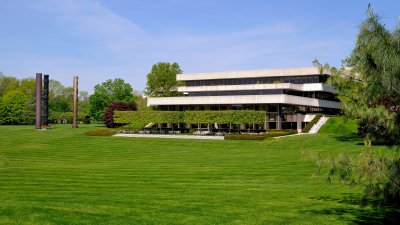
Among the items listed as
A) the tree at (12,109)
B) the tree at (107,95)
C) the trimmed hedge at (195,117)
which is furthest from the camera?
the tree at (12,109)

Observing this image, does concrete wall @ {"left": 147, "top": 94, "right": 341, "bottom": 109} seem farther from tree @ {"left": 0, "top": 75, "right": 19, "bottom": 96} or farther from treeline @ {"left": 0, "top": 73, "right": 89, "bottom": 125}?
tree @ {"left": 0, "top": 75, "right": 19, "bottom": 96}

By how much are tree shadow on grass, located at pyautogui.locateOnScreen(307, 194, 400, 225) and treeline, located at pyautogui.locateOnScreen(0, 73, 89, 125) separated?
118114 mm

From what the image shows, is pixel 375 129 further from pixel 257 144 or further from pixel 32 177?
pixel 257 144

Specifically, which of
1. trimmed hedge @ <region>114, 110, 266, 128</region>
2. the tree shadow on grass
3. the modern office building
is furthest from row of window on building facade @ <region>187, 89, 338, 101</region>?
the tree shadow on grass

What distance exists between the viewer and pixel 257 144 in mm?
58438

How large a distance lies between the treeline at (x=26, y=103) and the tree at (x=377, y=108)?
401 feet

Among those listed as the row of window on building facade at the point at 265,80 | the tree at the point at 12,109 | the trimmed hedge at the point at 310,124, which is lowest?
the trimmed hedge at the point at 310,124

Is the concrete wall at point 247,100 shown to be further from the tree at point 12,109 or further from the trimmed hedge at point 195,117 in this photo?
the tree at point 12,109

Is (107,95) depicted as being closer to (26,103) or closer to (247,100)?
(26,103)

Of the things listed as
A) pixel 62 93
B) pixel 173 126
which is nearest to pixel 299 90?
pixel 173 126

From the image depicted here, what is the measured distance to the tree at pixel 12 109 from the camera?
123m

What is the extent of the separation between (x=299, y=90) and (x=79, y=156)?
1951 inches

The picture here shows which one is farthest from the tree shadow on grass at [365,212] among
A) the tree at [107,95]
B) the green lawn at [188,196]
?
the tree at [107,95]

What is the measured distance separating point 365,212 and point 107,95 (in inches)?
4274
